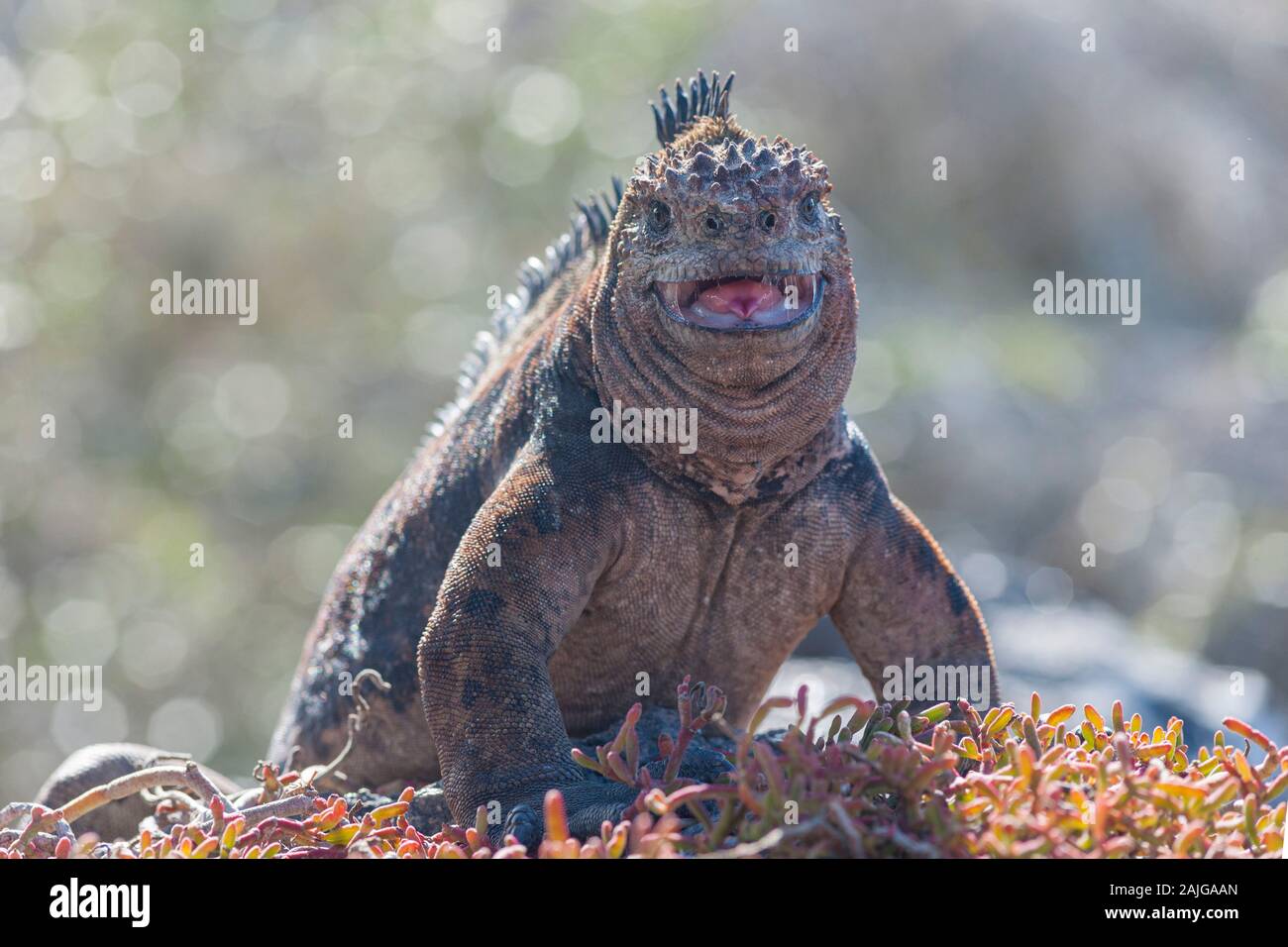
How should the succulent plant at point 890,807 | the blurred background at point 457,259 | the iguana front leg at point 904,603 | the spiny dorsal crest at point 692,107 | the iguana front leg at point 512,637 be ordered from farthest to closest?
the blurred background at point 457,259 → the iguana front leg at point 904,603 → the spiny dorsal crest at point 692,107 → the iguana front leg at point 512,637 → the succulent plant at point 890,807

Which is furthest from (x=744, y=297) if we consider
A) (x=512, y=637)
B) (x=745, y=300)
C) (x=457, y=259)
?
(x=457, y=259)

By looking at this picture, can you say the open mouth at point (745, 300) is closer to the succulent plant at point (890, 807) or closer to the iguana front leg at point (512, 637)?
the iguana front leg at point (512, 637)

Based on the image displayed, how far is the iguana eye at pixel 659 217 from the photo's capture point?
4043 millimetres

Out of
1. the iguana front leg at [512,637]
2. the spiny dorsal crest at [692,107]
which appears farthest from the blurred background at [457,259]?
the iguana front leg at [512,637]

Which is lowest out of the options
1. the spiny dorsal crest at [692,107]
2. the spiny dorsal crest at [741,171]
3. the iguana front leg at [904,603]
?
the iguana front leg at [904,603]

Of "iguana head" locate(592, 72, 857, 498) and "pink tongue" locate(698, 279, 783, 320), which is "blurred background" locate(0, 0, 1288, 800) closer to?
"iguana head" locate(592, 72, 857, 498)

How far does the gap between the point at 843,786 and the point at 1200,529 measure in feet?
40.5

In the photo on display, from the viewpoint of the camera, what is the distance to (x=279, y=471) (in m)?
17.4

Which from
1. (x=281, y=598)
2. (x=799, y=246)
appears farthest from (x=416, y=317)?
(x=799, y=246)

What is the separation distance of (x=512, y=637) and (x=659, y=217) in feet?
3.77

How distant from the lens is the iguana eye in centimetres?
404

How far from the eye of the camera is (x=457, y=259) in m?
18.1

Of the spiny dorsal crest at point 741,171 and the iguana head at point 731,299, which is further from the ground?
the spiny dorsal crest at point 741,171

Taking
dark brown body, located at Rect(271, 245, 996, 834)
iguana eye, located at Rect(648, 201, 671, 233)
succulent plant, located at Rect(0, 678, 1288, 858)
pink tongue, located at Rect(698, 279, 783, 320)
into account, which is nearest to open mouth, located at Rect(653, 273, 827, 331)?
pink tongue, located at Rect(698, 279, 783, 320)
